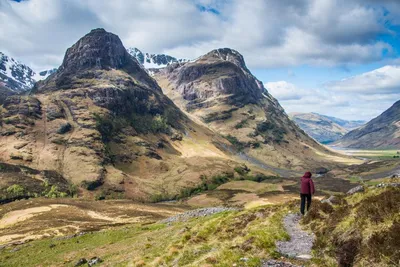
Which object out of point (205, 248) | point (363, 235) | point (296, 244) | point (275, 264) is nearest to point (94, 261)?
point (205, 248)

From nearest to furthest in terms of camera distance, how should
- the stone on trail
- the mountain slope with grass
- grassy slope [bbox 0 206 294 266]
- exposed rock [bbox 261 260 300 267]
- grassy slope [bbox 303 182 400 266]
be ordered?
grassy slope [bbox 303 182 400 266] → the mountain slope with grass → exposed rock [bbox 261 260 300 267] → the stone on trail → grassy slope [bbox 0 206 294 266]

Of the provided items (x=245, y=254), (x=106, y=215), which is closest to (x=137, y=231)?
(x=245, y=254)

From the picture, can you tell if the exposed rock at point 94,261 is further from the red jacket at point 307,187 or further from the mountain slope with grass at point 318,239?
the red jacket at point 307,187

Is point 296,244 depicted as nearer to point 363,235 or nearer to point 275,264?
point 275,264

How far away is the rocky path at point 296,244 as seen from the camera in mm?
18453

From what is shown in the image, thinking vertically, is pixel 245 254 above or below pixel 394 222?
below

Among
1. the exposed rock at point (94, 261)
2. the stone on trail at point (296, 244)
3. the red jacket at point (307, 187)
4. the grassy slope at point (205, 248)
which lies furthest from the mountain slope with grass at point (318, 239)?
the red jacket at point (307, 187)

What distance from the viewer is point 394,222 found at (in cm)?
1598

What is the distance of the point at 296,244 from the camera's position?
20.7m

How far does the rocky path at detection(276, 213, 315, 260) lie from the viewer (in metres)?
18.5

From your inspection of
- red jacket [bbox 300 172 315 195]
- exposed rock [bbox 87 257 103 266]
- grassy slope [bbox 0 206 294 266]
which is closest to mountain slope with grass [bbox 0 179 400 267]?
grassy slope [bbox 0 206 294 266]

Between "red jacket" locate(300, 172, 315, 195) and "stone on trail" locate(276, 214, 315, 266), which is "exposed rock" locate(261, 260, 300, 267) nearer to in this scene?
"stone on trail" locate(276, 214, 315, 266)

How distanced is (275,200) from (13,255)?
163 meters

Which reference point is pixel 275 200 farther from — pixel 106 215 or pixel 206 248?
pixel 206 248
